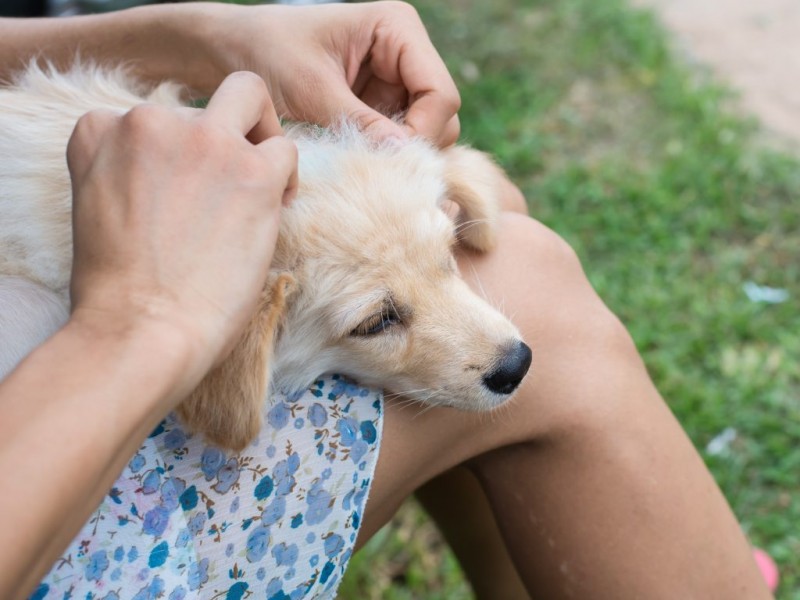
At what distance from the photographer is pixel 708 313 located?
331 centimetres

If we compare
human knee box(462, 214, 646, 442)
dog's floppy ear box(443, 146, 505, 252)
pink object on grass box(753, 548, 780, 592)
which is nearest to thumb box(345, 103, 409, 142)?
dog's floppy ear box(443, 146, 505, 252)

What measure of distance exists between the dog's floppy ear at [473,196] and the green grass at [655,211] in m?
1.27

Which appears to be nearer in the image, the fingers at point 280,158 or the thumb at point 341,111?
the fingers at point 280,158

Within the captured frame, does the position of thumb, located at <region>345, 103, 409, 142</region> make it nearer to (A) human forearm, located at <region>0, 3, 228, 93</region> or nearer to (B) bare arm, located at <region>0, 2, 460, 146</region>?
(B) bare arm, located at <region>0, 2, 460, 146</region>

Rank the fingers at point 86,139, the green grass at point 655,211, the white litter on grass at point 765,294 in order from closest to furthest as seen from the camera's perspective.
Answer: the fingers at point 86,139, the green grass at point 655,211, the white litter on grass at point 765,294

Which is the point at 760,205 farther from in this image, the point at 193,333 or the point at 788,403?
the point at 193,333

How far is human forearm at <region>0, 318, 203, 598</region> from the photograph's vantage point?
0.96m

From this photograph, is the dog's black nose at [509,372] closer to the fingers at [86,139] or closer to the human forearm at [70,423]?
the human forearm at [70,423]

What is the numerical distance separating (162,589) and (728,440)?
222cm

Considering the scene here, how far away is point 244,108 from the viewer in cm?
129

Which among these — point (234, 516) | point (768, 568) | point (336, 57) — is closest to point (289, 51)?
point (336, 57)

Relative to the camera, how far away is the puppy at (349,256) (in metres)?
1.57

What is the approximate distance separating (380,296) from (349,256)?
0.10m

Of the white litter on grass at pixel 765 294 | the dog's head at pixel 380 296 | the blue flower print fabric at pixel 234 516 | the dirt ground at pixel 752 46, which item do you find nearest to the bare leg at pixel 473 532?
the dog's head at pixel 380 296
